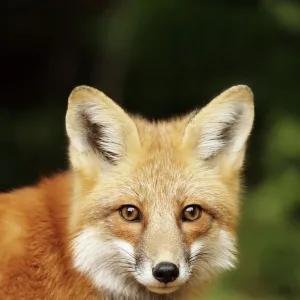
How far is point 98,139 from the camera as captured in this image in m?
4.79

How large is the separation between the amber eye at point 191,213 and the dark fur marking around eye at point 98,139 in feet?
1.84

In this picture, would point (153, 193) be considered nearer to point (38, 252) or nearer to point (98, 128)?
point (98, 128)

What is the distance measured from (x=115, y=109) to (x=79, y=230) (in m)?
0.77

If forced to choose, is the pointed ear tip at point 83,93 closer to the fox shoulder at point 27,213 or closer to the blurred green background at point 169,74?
the fox shoulder at point 27,213

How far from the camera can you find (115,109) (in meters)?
4.64

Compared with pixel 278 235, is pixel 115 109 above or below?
above

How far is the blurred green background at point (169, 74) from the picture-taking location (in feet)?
29.1

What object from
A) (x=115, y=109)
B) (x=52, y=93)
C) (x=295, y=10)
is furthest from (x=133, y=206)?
(x=52, y=93)

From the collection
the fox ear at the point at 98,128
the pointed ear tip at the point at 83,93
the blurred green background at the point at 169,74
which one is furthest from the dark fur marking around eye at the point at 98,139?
the blurred green background at the point at 169,74

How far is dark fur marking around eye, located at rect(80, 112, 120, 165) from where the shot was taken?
473 centimetres

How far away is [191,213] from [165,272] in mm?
468

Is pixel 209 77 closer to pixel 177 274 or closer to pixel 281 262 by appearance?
pixel 281 262

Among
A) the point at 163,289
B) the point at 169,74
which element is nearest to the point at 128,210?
the point at 163,289

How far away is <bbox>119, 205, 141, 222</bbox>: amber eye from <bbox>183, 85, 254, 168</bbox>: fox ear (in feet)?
1.95
